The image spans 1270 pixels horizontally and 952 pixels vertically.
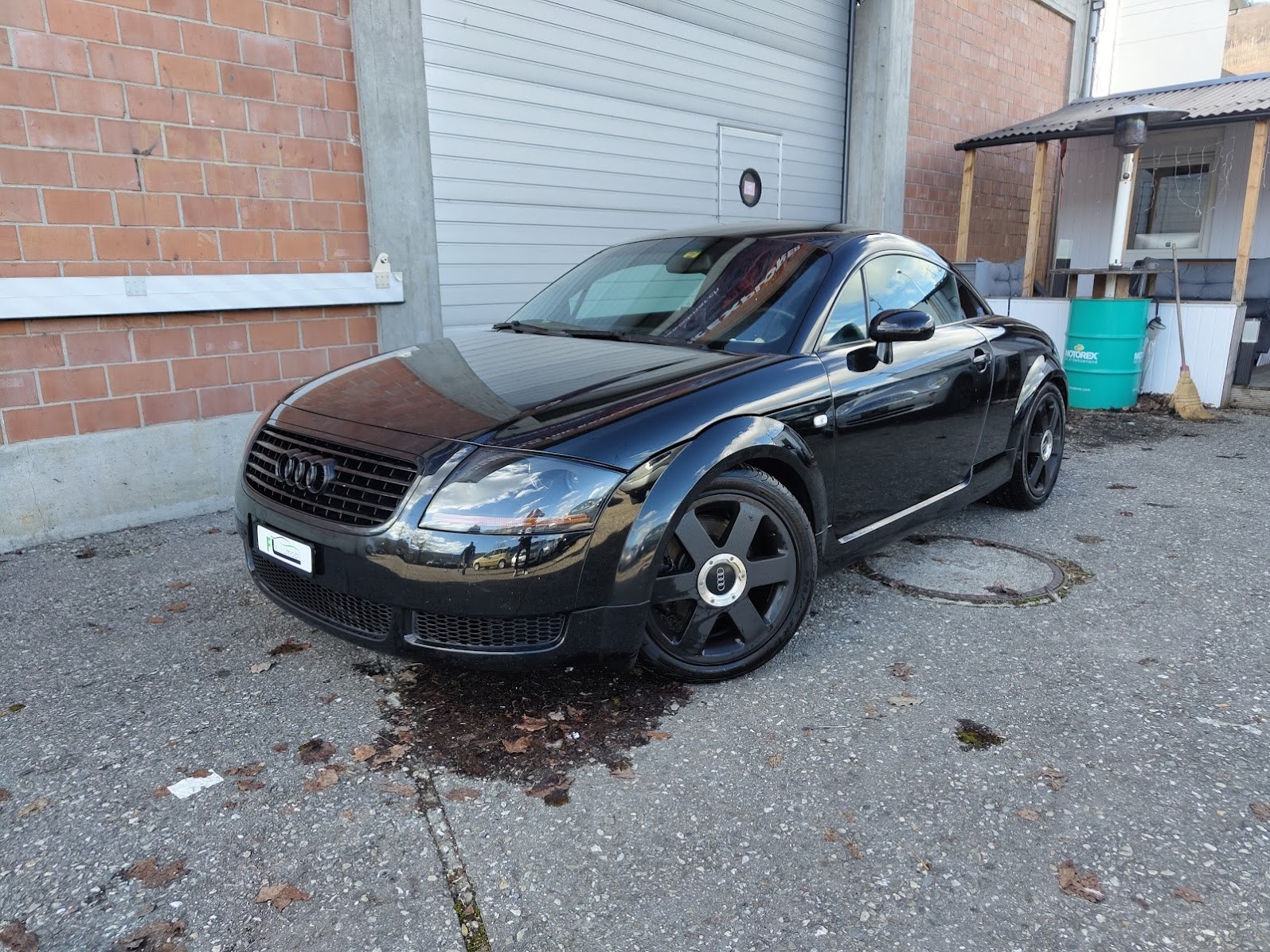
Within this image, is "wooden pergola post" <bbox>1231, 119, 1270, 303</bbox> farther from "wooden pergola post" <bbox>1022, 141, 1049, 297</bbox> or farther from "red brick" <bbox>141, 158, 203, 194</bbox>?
"red brick" <bbox>141, 158, 203, 194</bbox>

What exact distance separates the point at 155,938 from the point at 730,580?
1820 millimetres

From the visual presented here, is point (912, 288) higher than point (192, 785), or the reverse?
point (912, 288)

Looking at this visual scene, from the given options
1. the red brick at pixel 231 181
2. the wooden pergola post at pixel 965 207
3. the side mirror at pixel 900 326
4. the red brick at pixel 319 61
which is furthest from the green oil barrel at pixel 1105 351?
the red brick at pixel 231 181

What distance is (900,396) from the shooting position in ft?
11.7

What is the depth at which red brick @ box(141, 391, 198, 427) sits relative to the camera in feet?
15.9

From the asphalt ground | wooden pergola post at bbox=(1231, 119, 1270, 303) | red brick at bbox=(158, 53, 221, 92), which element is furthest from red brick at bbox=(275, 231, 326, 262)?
wooden pergola post at bbox=(1231, 119, 1270, 303)

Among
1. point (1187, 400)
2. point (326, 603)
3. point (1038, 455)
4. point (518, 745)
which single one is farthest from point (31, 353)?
point (1187, 400)

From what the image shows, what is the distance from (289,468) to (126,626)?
4.41ft

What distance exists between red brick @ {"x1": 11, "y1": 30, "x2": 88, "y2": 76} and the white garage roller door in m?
2.20

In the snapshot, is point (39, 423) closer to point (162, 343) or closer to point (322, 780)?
point (162, 343)

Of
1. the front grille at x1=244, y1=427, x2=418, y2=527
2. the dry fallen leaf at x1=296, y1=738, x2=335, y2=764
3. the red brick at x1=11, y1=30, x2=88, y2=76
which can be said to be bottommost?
the dry fallen leaf at x1=296, y1=738, x2=335, y2=764

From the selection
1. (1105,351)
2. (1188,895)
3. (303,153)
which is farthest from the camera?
(1105,351)

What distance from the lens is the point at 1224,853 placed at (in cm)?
215

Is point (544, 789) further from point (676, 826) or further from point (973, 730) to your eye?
point (973, 730)
